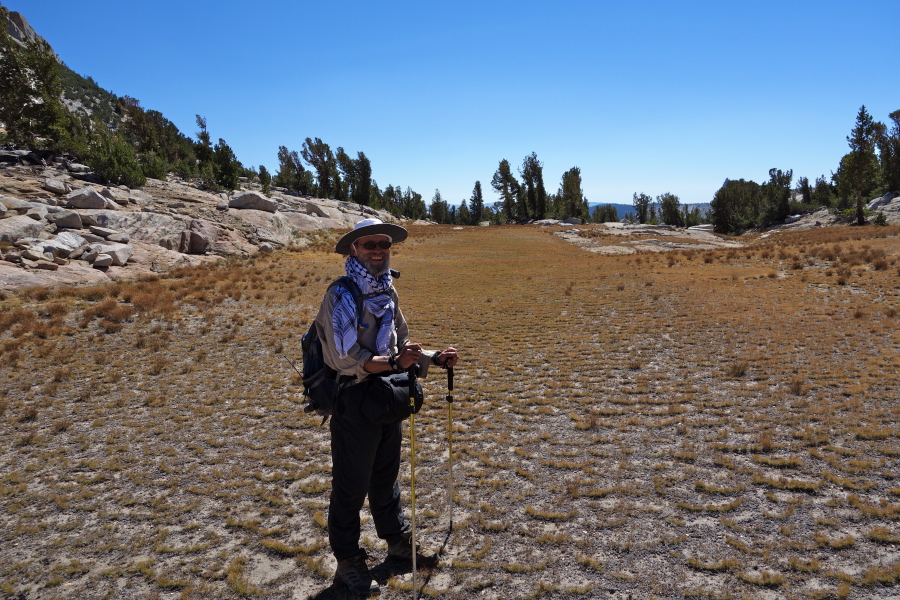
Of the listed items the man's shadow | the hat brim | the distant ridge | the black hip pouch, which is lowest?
the man's shadow

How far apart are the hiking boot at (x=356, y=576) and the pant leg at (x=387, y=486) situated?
313 mm

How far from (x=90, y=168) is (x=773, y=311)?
49605mm

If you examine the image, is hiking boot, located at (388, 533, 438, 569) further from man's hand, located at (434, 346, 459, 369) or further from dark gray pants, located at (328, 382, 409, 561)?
man's hand, located at (434, 346, 459, 369)

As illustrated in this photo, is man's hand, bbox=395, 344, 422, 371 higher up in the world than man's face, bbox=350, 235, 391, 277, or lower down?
lower down

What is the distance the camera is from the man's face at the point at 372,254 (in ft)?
11.4

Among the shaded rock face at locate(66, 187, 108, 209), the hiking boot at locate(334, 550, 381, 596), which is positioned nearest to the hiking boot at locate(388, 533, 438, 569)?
the hiking boot at locate(334, 550, 381, 596)

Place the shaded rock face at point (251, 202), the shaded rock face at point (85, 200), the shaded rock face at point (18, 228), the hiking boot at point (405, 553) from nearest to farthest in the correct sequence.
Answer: the hiking boot at point (405, 553) → the shaded rock face at point (18, 228) → the shaded rock face at point (85, 200) → the shaded rock face at point (251, 202)

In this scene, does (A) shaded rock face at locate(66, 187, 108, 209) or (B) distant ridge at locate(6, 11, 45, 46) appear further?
(B) distant ridge at locate(6, 11, 45, 46)

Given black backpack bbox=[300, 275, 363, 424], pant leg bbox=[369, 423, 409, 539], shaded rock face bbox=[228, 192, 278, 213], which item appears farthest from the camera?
shaded rock face bbox=[228, 192, 278, 213]

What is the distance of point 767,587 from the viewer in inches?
143

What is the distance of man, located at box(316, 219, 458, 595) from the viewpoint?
11.0 ft

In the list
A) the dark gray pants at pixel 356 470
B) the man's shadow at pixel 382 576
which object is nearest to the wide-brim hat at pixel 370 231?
the dark gray pants at pixel 356 470

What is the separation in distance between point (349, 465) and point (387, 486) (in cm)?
64

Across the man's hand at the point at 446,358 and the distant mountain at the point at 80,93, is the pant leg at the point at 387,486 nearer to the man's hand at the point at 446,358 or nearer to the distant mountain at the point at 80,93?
the man's hand at the point at 446,358
